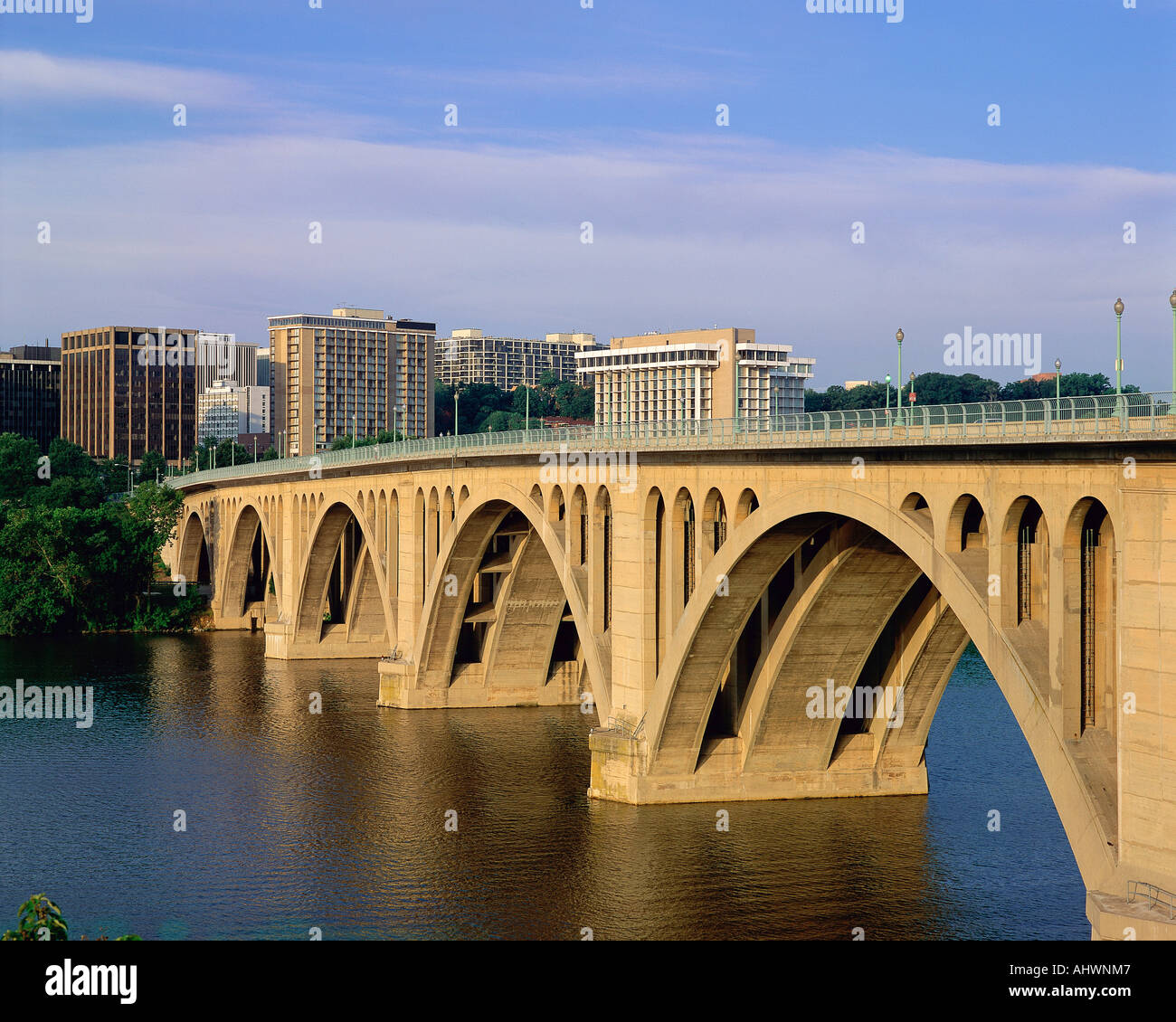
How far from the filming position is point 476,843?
47.3 meters

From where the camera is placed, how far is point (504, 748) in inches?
2480

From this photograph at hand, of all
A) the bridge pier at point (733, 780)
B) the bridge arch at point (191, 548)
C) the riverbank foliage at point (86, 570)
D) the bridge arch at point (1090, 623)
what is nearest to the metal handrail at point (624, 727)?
the bridge pier at point (733, 780)

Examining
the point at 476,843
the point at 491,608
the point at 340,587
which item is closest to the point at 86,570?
the point at 340,587

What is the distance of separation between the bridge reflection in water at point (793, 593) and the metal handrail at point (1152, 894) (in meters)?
0.16

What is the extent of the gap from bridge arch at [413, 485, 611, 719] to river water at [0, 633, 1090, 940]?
181 inches

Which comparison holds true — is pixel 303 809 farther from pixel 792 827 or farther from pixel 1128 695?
pixel 1128 695

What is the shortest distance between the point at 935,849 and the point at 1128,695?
61.5ft

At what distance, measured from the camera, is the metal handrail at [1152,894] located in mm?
26531

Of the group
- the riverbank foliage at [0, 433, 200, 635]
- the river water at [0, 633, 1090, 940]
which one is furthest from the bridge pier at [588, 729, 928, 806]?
the riverbank foliage at [0, 433, 200, 635]

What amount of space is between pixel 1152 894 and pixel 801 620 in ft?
66.2

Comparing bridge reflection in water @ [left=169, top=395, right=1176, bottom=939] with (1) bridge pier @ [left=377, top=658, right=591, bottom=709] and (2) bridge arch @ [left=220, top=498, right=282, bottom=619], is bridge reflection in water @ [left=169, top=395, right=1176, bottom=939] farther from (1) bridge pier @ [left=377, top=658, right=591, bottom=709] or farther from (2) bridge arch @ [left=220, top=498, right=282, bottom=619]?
(2) bridge arch @ [left=220, top=498, right=282, bottom=619]

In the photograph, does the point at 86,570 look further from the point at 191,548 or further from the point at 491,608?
the point at 491,608

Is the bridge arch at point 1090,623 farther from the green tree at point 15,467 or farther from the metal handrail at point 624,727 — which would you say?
the green tree at point 15,467
